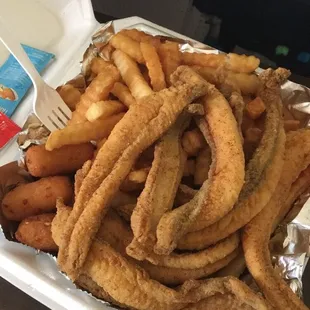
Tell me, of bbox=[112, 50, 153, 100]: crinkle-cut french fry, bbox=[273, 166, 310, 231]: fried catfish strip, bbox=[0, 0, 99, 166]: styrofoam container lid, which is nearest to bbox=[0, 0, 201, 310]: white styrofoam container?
bbox=[0, 0, 99, 166]: styrofoam container lid

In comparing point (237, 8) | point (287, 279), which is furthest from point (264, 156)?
point (237, 8)

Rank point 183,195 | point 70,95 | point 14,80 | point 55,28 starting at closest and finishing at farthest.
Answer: point 183,195 → point 70,95 → point 14,80 → point 55,28

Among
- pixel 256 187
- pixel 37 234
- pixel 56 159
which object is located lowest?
pixel 37 234

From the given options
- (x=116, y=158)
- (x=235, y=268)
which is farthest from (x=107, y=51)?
(x=235, y=268)

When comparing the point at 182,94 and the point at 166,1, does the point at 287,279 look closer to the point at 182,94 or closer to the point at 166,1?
the point at 182,94

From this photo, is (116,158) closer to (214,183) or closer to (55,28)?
(214,183)

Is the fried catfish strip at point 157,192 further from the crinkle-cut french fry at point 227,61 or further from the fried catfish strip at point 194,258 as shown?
the crinkle-cut french fry at point 227,61

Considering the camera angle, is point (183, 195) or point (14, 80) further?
point (14, 80)

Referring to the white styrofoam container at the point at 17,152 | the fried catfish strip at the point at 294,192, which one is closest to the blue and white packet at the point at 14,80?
the white styrofoam container at the point at 17,152

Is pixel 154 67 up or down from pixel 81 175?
up
